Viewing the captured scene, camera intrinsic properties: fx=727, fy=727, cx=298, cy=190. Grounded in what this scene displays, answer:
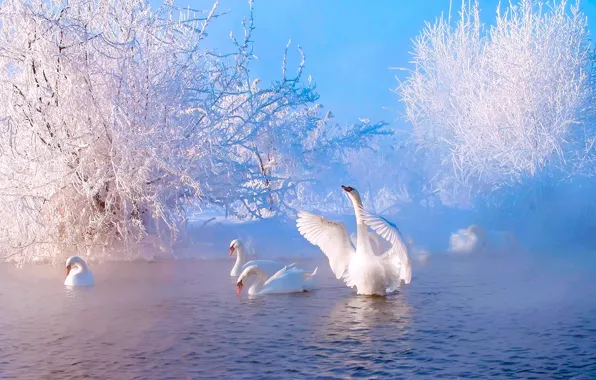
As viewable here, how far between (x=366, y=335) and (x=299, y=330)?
2.58ft

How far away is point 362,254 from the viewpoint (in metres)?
10.4

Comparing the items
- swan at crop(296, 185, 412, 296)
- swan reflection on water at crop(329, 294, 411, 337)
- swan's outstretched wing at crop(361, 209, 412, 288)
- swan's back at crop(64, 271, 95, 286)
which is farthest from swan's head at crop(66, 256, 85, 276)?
swan's outstretched wing at crop(361, 209, 412, 288)

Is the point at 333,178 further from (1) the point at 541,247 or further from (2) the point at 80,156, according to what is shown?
(2) the point at 80,156

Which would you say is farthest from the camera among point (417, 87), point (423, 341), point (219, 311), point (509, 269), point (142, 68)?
point (417, 87)

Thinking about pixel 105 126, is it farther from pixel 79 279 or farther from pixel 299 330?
pixel 299 330

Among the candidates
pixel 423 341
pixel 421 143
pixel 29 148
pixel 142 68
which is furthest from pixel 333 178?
pixel 423 341

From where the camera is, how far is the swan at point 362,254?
9.26 metres

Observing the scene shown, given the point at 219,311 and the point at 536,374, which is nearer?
the point at 536,374

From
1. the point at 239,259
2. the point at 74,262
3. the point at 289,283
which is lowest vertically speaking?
the point at 289,283

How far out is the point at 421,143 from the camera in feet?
96.7

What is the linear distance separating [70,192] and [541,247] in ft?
39.0

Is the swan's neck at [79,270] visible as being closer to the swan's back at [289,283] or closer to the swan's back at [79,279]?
the swan's back at [79,279]

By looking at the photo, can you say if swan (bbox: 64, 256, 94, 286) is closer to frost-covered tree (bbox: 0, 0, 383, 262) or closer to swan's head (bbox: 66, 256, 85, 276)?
swan's head (bbox: 66, 256, 85, 276)


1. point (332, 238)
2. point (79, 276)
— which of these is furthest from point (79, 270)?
point (332, 238)
